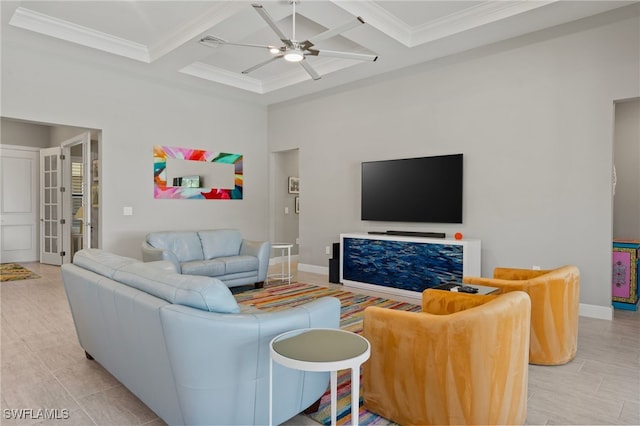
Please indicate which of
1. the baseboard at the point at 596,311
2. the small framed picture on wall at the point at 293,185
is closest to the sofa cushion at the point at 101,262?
the baseboard at the point at 596,311

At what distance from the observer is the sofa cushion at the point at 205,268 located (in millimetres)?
4691

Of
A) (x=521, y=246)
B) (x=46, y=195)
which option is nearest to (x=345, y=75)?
(x=521, y=246)

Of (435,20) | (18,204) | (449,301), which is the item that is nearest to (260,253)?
(449,301)

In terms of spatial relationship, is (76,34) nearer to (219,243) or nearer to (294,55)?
(294,55)

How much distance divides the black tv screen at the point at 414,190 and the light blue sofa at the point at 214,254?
1742 millimetres

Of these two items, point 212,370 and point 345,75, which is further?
point 345,75

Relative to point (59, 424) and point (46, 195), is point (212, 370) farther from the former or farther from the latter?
point (46, 195)

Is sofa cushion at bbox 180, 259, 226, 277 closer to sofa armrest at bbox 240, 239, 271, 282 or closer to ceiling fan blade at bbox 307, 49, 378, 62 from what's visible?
sofa armrest at bbox 240, 239, 271, 282

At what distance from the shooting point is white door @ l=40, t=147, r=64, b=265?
287 inches

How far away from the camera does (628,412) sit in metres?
2.20

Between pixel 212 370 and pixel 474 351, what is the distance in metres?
1.18

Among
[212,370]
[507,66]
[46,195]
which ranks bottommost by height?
[212,370]

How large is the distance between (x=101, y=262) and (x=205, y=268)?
7.59 feet

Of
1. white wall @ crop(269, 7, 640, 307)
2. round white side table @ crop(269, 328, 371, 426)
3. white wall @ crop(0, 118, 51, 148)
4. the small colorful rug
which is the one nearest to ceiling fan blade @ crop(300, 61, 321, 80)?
white wall @ crop(269, 7, 640, 307)
